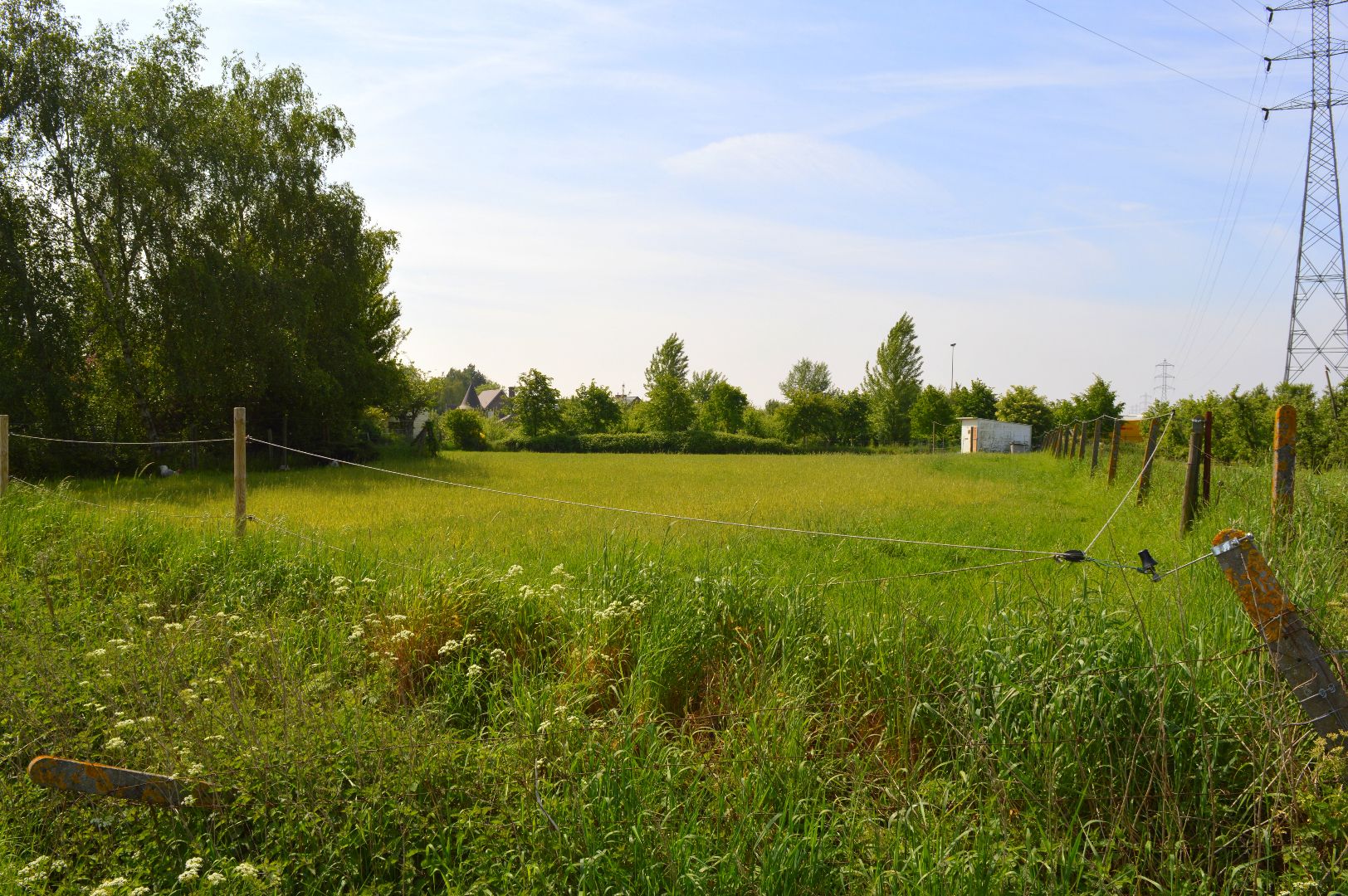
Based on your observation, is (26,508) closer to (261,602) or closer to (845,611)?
(261,602)

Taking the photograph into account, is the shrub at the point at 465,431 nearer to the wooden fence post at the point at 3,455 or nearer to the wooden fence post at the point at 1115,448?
the wooden fence post at the point at 3,455

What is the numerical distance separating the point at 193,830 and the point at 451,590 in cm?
231

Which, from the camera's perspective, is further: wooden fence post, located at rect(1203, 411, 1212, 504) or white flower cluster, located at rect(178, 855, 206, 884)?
wooden fence post, located at rect(1203, 411, 1212, 504)

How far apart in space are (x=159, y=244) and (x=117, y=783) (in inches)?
927

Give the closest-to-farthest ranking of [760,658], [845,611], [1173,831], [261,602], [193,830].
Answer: [1173,831]
[193,830]
[760,658]
[845,611]
[261,602]

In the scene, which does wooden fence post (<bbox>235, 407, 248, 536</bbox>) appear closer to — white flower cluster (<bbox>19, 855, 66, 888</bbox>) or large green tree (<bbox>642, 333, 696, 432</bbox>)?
white flower cluster (<bbox>19, 855, 66, 888</bbox>)

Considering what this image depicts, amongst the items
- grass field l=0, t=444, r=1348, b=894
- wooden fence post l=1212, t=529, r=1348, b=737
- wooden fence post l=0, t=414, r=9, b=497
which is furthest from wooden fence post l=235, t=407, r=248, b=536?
wooden fence post l=1212, t=529, r=1348, b=737

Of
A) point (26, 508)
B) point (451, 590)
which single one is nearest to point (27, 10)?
point (26, 508)

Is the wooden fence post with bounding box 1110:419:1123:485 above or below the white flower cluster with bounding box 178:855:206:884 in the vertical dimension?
above

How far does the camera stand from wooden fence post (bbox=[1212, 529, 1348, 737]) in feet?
11.2

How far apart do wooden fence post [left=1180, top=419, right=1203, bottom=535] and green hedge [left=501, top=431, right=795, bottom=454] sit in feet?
145

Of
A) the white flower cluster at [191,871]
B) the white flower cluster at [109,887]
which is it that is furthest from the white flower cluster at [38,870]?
the white flower cluster at [191,871]

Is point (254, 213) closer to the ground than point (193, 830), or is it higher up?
higher up

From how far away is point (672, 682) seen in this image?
4.95 m
